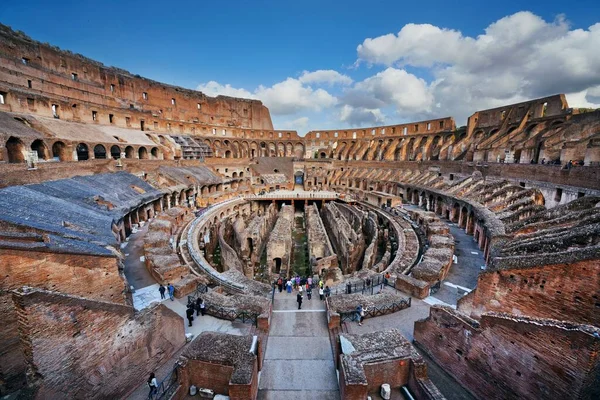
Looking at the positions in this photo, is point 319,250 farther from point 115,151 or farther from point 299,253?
point 115,151

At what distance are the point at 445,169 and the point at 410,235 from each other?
14959 mm

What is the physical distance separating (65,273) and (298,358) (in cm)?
664

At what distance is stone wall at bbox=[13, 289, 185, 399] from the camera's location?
4.89m

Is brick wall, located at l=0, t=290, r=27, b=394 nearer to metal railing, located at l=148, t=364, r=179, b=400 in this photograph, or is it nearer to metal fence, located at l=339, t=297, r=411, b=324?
metal railing, located at l=148, t=364, r=179, b=400

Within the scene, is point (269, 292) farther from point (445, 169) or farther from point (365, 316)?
point (445, 169)

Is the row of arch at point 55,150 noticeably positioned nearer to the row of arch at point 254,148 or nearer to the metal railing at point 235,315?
the row of arch at point 254,148

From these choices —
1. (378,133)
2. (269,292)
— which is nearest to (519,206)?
(269,292)

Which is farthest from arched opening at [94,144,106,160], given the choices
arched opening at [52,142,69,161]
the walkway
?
the walkway

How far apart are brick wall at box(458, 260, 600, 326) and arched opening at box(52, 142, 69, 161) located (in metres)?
27.3

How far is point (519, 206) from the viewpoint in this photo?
14.6 m

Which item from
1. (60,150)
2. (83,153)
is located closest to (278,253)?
(60,150)

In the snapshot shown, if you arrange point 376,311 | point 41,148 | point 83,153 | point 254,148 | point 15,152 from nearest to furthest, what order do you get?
point 376,311
point 15,152
point 41,148
point 83,153
point 254,148

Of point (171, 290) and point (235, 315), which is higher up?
point (171, 290)

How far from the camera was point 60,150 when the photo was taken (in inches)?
823
